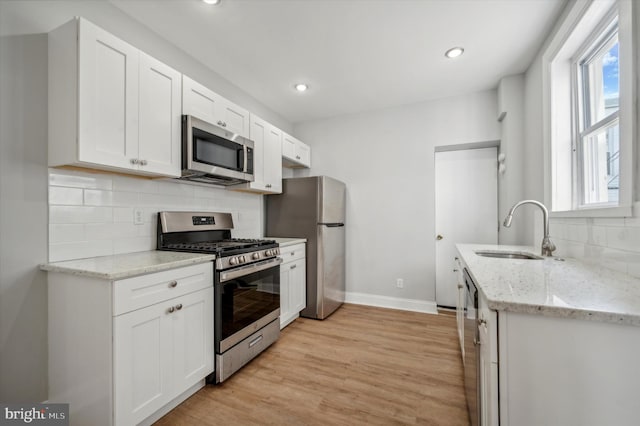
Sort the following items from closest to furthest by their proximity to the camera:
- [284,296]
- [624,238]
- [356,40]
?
[624,238], [356,40], [284,296]

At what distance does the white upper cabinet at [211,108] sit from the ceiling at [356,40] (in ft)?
1.44

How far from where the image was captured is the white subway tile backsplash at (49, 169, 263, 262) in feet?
5.07

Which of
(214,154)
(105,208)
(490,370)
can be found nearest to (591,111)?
(490,370)

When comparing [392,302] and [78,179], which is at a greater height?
[78,179]

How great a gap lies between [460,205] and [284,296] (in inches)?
97.7

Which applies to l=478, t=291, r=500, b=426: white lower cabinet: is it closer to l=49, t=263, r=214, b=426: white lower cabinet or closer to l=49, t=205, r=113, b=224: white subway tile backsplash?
l=49, t=263, r=214, b=426: white lower cabinet

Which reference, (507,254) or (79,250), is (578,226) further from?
(79,250)

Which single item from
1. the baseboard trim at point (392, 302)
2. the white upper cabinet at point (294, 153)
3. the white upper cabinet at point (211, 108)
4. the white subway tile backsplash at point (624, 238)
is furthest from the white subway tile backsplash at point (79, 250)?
the white subway tile backsplash at point (624, 238)

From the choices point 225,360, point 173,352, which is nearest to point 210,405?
point 225,360

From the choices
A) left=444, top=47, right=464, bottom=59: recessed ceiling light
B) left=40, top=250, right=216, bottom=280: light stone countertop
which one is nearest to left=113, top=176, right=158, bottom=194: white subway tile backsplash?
left=40, top=250, right=216, bottom=280: light stone countertop

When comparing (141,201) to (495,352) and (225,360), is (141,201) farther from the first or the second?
(495,352)

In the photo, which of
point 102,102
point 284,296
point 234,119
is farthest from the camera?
point 284,296

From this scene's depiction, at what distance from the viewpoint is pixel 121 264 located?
1450mm

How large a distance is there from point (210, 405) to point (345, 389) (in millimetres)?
892
